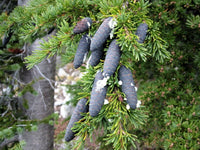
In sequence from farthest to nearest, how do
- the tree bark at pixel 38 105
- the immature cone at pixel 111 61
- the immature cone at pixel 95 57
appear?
1. the tree bark at pixel 38 105
2. the immature cone at pixel 95 57
3. the immature cone at pixel 111 61

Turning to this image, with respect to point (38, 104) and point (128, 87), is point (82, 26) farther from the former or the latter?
point (38, 104)

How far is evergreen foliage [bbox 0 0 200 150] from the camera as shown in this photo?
0.63 meters

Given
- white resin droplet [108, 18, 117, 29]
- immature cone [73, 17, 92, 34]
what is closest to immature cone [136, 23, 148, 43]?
white resin droplet [108, 18, 117, 29]

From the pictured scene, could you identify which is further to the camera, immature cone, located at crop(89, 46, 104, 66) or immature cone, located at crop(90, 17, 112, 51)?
immature cone, located at crop(89, 46, 104, 66)

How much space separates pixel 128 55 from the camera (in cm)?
69

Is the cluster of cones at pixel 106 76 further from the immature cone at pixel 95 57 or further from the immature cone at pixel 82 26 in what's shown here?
the immature cone at pixel 82 26

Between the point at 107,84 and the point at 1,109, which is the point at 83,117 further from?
the point at 1,109

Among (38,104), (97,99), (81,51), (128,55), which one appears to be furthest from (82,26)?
(38,104)

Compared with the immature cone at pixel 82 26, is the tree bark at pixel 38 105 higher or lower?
lower

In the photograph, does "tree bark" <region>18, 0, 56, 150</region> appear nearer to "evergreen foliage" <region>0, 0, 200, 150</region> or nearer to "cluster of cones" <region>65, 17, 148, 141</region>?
"evergreen foliage" <region>0, 0, 200, 150</region>

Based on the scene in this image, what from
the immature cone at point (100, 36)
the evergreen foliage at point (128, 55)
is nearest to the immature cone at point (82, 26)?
the evergreen foliage at point (128, 55)

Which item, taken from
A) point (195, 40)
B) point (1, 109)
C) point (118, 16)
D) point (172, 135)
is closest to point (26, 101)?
point (1, 109)

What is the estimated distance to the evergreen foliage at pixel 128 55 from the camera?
2.06ft

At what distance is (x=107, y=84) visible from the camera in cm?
64
